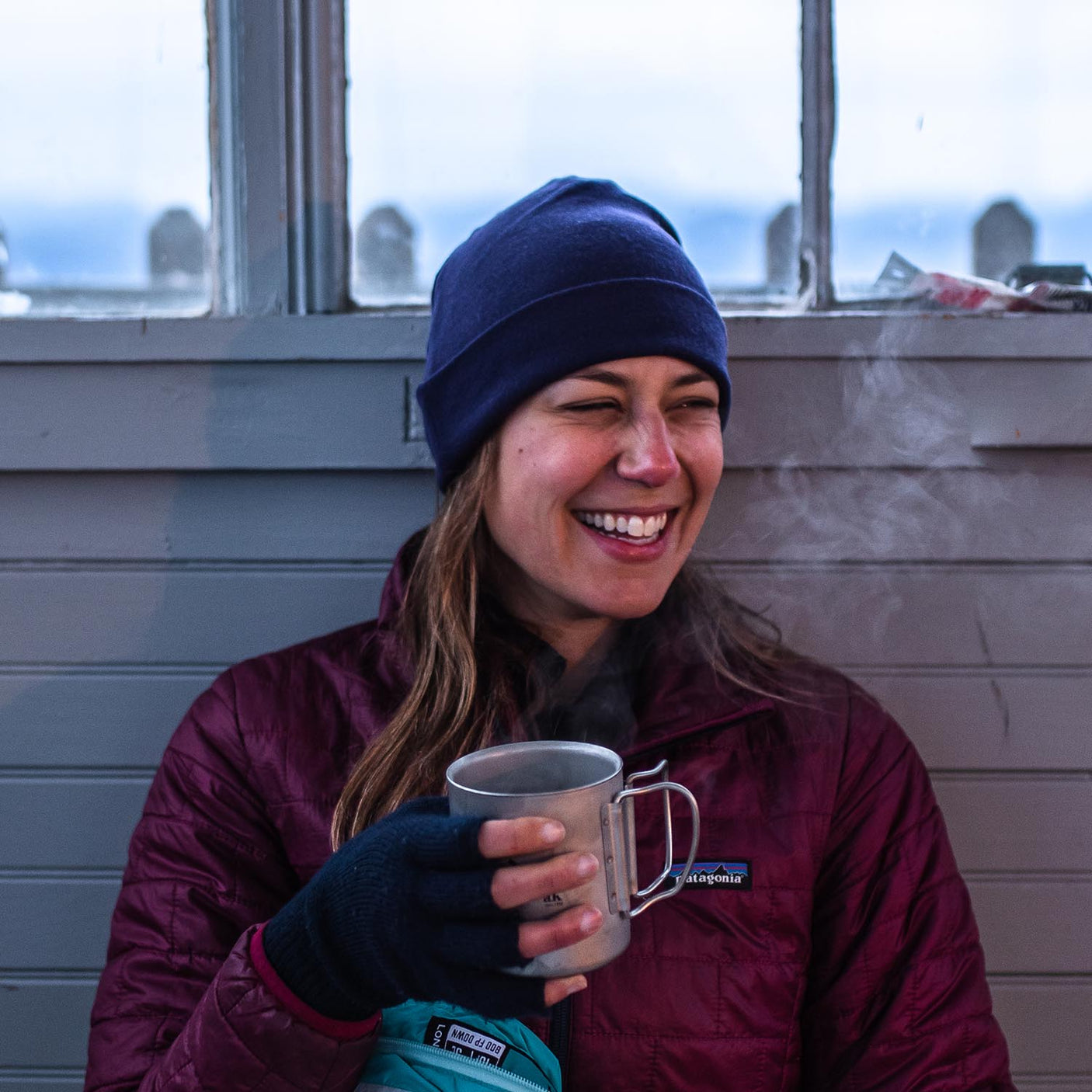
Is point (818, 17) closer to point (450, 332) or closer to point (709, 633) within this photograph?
point (450, 332)

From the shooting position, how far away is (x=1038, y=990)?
2.01 m

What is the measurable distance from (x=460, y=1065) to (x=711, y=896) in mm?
449

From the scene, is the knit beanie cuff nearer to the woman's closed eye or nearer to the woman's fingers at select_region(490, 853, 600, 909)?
the woman's closed eye

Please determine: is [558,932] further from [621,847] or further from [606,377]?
[606,377]

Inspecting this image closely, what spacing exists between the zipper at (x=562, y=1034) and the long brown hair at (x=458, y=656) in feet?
1.13

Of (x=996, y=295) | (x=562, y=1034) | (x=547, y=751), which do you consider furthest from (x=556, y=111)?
(x=562, y=1034)

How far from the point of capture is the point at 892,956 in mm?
1462

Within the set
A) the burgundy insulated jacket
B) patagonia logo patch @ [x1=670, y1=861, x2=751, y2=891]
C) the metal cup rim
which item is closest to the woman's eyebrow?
the burgundy insulated jacket

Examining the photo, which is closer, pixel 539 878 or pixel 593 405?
pixel 539 878

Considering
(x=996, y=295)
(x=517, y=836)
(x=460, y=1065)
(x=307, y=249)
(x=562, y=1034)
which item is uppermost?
(x=307, y=249)

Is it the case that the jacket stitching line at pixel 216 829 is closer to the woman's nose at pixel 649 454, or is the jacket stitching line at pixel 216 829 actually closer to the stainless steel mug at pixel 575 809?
the stainless steel mug at pixel 575 809

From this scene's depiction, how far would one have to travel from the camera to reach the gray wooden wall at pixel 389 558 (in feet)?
6.49

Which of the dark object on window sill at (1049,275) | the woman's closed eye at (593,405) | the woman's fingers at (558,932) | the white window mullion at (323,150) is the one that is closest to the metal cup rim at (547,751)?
the woman's fingers at (558,932)

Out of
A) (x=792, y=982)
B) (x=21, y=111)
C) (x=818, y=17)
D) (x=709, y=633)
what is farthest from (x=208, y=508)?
(x=818, y=17)
